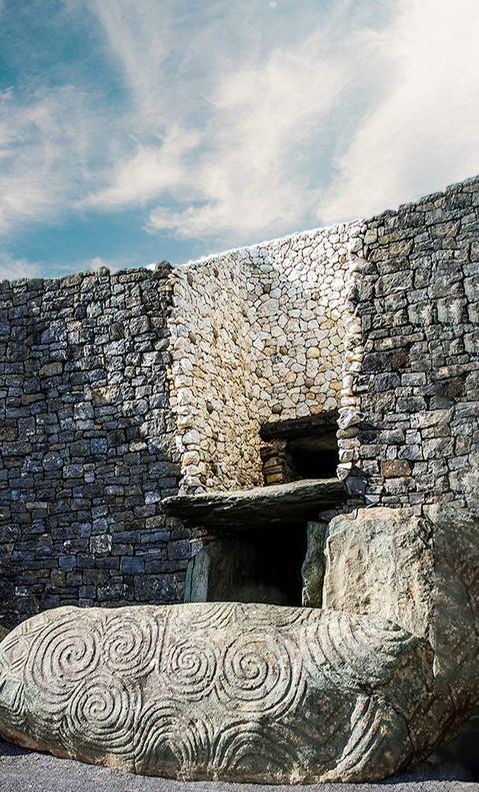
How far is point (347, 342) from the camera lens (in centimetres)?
803

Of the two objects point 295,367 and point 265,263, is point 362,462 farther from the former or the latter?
point 265,263

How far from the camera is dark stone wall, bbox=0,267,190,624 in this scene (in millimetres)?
8344

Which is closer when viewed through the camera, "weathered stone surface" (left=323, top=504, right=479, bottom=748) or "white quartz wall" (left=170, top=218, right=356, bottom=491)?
"weathered stone surface" (left=323, top=504, right=479, bottom=748)

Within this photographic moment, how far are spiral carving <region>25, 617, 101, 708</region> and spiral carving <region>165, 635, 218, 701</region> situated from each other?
46 cm

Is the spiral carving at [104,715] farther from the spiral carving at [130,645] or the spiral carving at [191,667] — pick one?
the spiral carving at [191,667]

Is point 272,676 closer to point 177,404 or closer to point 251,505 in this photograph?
point 251,505

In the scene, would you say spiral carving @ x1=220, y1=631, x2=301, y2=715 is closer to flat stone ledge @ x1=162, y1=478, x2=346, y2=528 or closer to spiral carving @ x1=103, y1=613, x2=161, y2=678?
spiral carving @ x1=103, y1=613, x2=161, y2=678

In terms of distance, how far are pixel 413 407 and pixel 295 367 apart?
3565 mm

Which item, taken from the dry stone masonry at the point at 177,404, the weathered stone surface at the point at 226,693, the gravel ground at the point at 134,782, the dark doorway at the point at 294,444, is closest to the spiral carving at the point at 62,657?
the weathered stone surface at the point at 226,693

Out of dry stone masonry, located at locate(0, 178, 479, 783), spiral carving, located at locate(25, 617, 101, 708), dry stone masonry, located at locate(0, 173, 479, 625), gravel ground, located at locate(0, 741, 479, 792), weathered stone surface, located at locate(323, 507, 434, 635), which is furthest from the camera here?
dry stone masonry, located at locate(0, 173, 479, 625)

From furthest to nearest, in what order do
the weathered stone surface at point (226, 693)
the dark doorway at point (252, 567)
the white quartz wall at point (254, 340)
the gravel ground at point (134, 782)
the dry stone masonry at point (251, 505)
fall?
the white quartz wall at point (254, 340)
the dark doorway at point (252, 567)
the dry stone masonry at point (251, 505)
the weathered stone surface at point (226, 693)
the gravel ground at point (134, 782)

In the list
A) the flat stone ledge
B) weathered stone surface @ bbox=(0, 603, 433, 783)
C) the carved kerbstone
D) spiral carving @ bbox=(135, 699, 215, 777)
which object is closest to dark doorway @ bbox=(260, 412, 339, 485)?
the flat stone ledge

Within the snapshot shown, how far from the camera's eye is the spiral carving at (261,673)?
391 centimetres

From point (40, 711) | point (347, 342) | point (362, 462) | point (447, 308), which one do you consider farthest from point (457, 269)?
point (40, 711)
